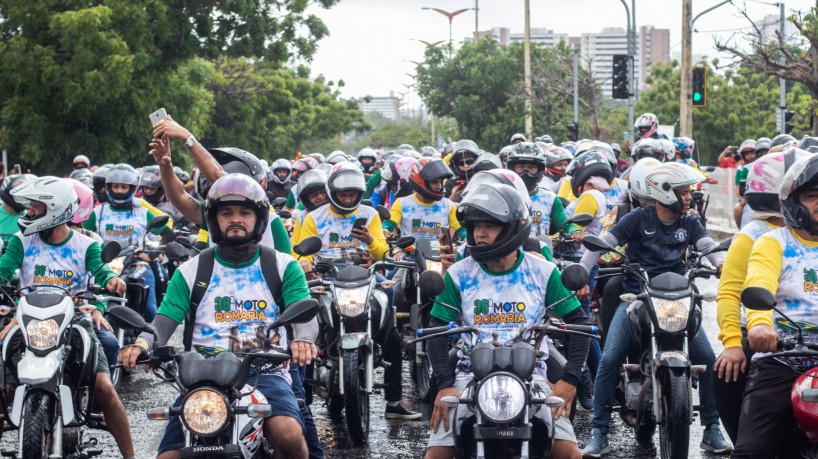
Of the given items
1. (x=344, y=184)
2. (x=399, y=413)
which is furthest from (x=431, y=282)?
(x=344, y=184)

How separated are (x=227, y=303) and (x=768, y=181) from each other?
289cm

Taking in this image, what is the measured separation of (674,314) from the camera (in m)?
6.97

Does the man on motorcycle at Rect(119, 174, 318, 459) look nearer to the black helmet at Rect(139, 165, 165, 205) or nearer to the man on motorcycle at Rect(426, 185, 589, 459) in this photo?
the man on motorcycle at Rect(426, 185, 589, 459)

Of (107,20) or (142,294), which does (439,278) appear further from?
(107,20)

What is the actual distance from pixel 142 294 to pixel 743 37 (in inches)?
579

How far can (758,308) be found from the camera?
484 cm

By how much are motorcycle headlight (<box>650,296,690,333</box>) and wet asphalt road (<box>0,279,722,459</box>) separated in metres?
1.31

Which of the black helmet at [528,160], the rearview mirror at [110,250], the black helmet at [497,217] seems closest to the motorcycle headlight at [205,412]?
the black helmet at [497,217]

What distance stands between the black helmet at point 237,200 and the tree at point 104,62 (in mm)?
25003

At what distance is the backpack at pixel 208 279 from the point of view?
587cm

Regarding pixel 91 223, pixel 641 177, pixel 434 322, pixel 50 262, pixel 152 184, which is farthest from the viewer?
pixel 152 184

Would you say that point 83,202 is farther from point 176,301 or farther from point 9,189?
point 176,301

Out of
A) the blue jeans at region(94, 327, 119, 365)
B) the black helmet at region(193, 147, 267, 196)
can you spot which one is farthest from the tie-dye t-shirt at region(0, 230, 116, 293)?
the black helmet at region(193, 147, 267, 196)

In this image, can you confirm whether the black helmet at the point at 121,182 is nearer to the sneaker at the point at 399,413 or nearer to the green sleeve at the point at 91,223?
the green sleeve at the point at 91,223
